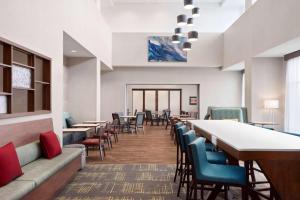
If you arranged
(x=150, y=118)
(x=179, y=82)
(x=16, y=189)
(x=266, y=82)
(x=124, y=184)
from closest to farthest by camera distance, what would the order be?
(x=16, y=189)
(x=124, y=184)
(x=266, y=82)
(x=179, y=82)
(x=150, y=118)

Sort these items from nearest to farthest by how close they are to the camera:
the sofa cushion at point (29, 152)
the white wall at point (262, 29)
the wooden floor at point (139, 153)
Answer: the sofa cushion at point (29, 152) < the white wall at point (262, 29) < the wooden floor at point (139, 153)

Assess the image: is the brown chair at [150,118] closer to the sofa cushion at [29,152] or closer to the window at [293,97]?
the window at [293,97]

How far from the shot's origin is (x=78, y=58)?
8766mm

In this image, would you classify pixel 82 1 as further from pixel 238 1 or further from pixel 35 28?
pixel 238 1

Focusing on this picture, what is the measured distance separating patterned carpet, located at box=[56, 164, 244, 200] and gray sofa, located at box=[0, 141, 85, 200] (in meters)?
0.42

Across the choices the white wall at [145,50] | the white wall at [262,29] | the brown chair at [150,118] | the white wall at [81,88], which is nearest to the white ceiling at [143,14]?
the white wall at [145,50]

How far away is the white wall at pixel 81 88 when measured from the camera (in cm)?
869

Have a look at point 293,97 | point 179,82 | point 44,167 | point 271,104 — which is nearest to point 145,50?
point 179,82

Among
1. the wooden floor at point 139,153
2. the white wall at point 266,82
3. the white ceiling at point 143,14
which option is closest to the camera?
the wooden floor at point 139,153

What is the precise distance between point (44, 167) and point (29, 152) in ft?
1.32

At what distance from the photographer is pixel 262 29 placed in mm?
7414

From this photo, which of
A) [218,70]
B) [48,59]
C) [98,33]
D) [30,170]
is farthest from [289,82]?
[30,170]

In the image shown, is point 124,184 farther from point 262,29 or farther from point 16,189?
point 262,29

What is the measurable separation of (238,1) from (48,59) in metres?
10.6
